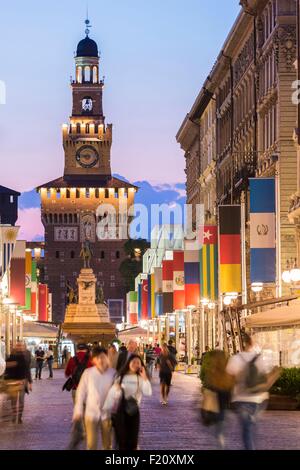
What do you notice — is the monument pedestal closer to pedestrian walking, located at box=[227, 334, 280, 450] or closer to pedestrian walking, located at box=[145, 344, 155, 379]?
pedestrian walking, located at box=[145, 344, 155, 379]

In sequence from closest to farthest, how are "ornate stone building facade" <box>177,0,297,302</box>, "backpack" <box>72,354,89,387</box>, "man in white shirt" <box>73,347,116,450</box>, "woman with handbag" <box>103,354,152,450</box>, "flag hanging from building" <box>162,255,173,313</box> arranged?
"woman with handbag" <box>103,354,152,450</box> < "man in white shirt" <box>73,347,116,450</box> < "backpack" <box>72,354,89,387</box> < "ornate stone building facade" <box>177,0,297,302</box> < "flag hanging from building" <box>162,255,173,313</box>

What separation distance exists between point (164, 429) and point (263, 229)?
2758cm

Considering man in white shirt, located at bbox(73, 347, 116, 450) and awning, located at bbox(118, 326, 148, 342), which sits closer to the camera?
man in white shirt, located at bbox(73, 347, 116, 450)

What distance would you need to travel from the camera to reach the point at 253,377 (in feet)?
72.7

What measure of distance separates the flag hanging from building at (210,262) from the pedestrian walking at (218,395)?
46325 mm

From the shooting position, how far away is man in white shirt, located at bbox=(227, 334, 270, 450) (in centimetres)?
2180

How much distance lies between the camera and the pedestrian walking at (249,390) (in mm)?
21797

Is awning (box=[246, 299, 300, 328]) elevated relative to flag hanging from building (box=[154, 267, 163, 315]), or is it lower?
lower

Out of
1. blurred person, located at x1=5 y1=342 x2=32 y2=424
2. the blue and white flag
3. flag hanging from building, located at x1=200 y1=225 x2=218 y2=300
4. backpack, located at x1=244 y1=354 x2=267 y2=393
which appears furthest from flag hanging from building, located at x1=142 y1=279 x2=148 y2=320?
backpack, located at x1=244 y1=354 x2=267 y2=393

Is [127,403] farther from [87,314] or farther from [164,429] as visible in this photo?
[87,314]

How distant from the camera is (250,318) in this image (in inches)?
1884

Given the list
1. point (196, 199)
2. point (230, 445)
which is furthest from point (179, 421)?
point (196, 199)

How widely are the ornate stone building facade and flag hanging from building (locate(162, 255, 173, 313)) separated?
16.3 feet

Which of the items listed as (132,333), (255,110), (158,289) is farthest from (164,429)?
(132,333)
